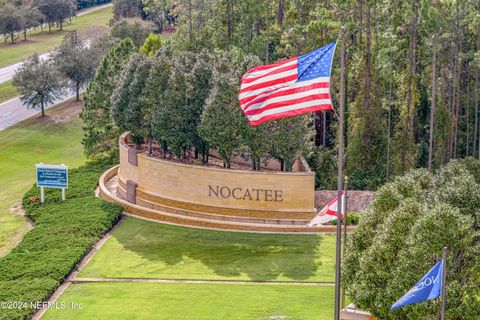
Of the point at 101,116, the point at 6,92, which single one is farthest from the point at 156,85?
the point at 6,92

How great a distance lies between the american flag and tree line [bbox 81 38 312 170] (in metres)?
14.3

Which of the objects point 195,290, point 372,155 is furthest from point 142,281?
point 372,155

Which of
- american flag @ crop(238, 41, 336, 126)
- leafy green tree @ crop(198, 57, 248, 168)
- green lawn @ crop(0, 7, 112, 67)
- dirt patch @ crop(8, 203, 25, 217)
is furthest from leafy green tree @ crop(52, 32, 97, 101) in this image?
american flag @ crop(238, 41, 336, 126)

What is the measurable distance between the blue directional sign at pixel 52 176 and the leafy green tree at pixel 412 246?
2210 cm

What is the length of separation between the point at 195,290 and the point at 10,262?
8559mm

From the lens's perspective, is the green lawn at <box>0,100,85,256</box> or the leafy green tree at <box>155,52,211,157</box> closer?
the leafy green tree at <box>155,52,211,157</box>

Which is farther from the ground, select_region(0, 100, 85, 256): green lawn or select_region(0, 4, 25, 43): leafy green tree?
select_region(0, 4, 25, 43): leafy green tree

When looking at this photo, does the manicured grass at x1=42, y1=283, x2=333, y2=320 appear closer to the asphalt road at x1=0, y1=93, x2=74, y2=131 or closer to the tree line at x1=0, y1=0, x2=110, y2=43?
the asphalt road at x1=0, y1=93, x2=74, y2=131

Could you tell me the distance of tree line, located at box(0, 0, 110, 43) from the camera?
332 feet

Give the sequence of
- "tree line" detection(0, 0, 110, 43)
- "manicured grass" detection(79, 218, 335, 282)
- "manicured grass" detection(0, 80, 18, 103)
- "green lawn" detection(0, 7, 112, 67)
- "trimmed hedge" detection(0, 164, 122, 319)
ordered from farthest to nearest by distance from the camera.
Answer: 1. "tree line" detection(0, 0, 110, 43)
2. "green lawn" detection(0, 7, 112, 67)
3. "manicured grass" detection(0, 80, 18, 103)
4. "manicured grass" detection(79, 218, 335, 282)
5. "trimmed hedge" detection(0, 164, 122, 319)

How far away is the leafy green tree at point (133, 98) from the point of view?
43469 millimetres

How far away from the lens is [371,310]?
23484 millimetres

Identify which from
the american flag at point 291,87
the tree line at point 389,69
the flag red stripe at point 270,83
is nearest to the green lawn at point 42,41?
the tree line at point 389,69

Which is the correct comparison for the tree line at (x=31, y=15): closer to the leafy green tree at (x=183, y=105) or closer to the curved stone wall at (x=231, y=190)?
the leafy green tree at (x=183, y=105)
